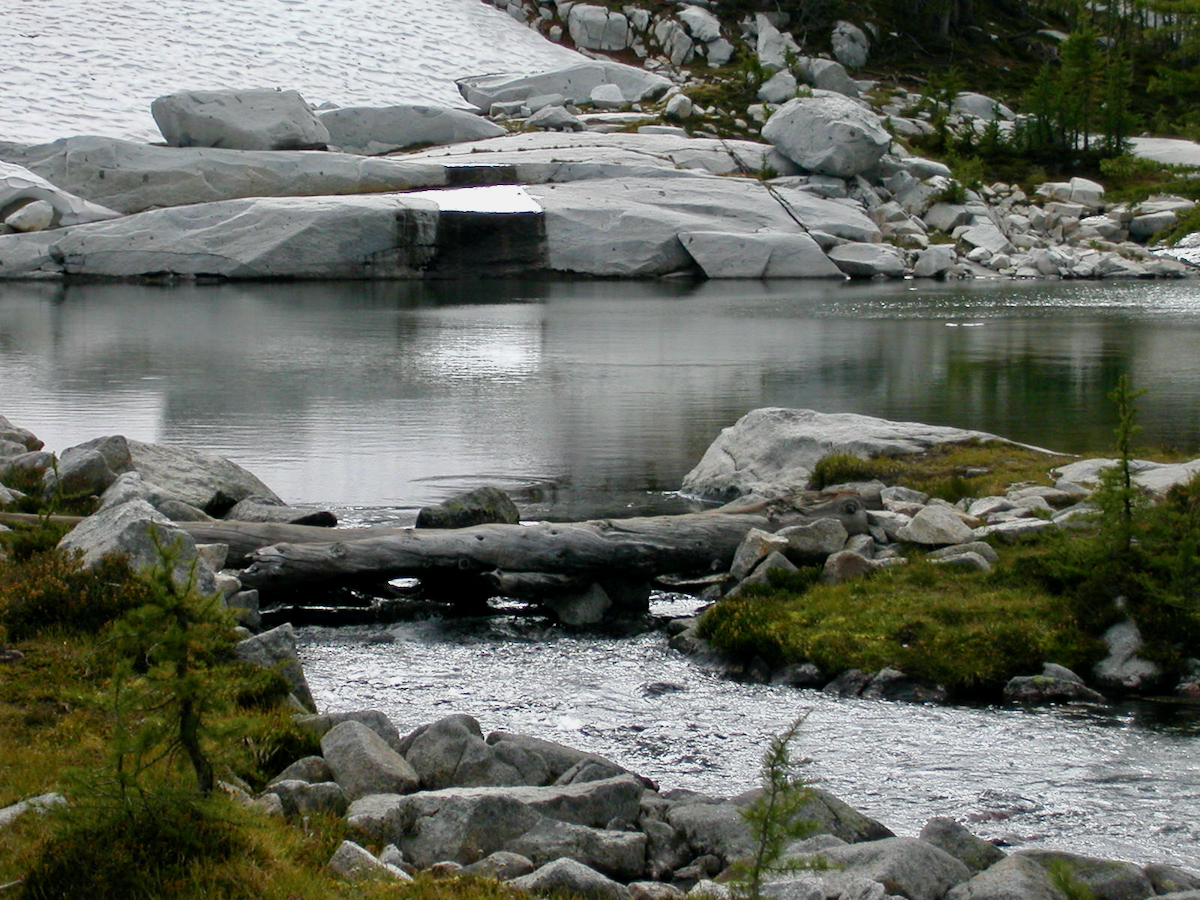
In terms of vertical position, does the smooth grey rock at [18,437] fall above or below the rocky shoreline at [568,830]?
above

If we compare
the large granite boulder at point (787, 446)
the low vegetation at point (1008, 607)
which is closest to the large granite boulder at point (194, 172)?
the large granite boulder at point (787, 446)

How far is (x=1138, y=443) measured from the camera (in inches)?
827

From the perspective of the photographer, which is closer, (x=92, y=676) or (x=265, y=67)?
(x=92, y=676)

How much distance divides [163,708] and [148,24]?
94210 millimetres

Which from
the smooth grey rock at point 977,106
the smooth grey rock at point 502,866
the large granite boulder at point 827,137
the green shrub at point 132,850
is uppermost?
the smooth grey rock at point 977,106

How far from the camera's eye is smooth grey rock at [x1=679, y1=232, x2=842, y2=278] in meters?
60.9

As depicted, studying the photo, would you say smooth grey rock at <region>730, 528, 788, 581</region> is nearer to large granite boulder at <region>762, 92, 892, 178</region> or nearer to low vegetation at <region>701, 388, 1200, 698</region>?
low vegetation at <region>701, 388, 1200, 698</region>

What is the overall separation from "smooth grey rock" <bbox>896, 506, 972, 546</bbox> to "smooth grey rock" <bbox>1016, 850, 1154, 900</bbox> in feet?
23.0

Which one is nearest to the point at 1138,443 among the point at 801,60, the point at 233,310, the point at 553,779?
the point at 553,779

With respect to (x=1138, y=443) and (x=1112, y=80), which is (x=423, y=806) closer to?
(x=1138, y=443)

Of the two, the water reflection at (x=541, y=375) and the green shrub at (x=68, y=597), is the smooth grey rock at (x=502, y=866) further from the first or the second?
the water reflection at (x=541, y=375)

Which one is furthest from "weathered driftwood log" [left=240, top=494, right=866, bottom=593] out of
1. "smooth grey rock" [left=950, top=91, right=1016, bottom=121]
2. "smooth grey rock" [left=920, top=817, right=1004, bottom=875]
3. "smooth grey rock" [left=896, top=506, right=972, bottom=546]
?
"smooth grey rock" [left=950, top=91, right=1016, bottom=121]

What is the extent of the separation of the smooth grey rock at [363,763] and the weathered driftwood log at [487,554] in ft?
16.4

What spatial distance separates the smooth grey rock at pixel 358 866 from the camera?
6285mm
